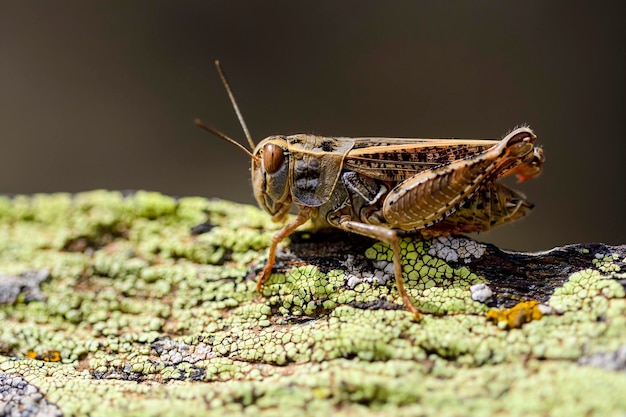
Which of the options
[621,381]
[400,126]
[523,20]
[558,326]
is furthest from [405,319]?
[523,20]

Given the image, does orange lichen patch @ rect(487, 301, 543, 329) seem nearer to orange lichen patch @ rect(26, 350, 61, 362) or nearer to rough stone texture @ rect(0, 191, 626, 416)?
rough stone texture @ rect(0, 191, 626, 416)

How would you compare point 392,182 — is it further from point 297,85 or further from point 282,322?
point 297,85

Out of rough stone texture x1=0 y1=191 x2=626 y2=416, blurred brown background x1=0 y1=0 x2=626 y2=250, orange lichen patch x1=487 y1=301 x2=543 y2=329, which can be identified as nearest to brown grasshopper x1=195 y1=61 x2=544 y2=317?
Answer: rough stone texture x1=0 y1=191 x2=626 y2=416

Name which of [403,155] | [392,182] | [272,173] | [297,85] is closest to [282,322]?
[272,173]

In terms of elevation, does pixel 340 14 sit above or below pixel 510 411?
above

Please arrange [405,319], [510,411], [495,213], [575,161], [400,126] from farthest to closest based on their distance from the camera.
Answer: [400,126] → [575,161] → [495,213] → [405,319] → [510,411]

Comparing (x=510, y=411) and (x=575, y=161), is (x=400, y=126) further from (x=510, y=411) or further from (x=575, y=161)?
(x=510, y=411)
